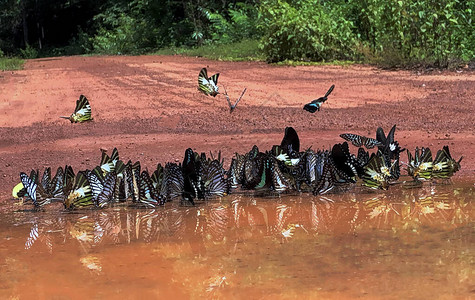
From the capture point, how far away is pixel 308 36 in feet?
48.6

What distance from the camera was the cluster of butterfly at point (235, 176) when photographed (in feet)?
15.6

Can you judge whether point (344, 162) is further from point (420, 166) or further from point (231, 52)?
point (231, 52)

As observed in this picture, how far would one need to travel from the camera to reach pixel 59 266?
3.52 metres

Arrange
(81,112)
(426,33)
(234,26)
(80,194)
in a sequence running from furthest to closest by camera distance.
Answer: (234,26), (426,33), (81,112), (80,194)

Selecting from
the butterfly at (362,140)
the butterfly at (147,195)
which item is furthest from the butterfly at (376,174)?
the butterfly at (147,195)

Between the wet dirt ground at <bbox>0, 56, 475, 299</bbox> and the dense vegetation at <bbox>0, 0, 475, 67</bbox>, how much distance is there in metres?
0.94

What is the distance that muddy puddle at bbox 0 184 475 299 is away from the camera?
10.1ft

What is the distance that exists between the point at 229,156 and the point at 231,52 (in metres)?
12.4

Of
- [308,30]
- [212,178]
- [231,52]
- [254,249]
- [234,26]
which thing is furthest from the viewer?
[234,26]

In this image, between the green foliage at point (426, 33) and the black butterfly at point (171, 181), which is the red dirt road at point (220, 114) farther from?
the black butterfly at point (171, 181)

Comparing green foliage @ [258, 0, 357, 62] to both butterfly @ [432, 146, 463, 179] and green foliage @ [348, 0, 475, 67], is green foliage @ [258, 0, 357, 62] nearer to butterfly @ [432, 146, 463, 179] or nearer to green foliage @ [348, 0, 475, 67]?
green foliage @ [348, 0, 475, 67]

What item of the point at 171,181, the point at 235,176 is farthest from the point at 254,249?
the point at 235,176

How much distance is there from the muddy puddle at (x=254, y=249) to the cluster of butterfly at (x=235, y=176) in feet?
0.38

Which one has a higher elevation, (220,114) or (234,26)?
(234,26)
